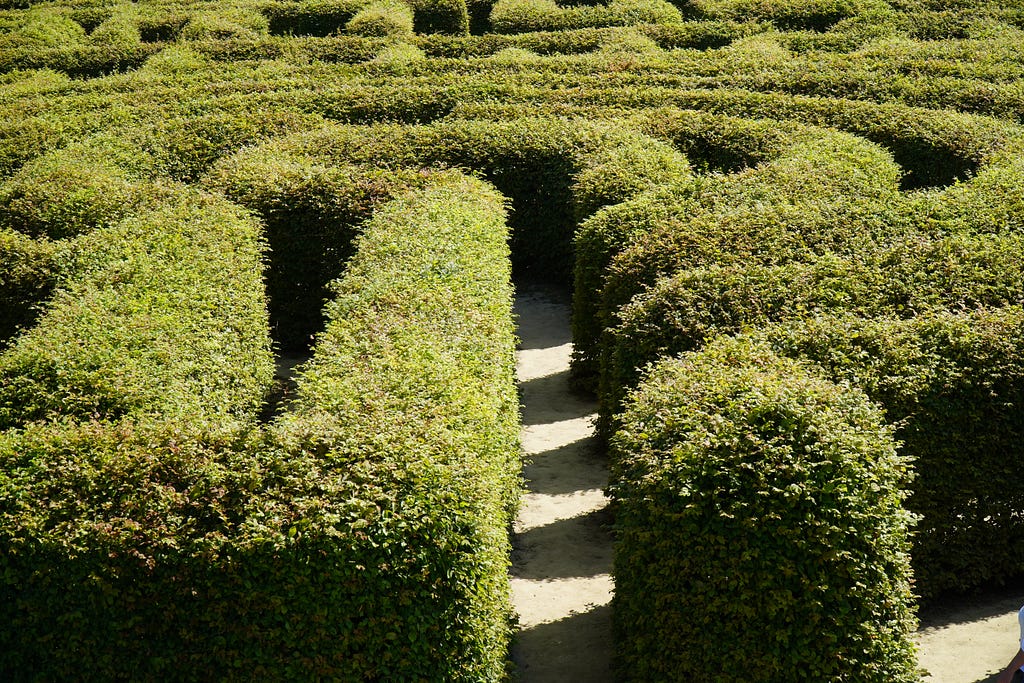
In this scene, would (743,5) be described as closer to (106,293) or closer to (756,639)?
(106,293)

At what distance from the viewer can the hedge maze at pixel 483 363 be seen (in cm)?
733

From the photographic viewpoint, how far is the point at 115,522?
24.5ft

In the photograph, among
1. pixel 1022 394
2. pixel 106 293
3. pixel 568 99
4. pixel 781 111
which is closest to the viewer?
pixel 1022 394

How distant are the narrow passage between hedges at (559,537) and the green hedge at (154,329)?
368 centimetres

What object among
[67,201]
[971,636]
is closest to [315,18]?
[67,201]

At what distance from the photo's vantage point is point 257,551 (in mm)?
7207

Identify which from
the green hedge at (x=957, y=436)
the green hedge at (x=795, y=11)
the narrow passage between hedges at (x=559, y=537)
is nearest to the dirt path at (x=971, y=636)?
the green hedge at (x=957, y=436)

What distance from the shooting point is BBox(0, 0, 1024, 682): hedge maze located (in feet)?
24.0

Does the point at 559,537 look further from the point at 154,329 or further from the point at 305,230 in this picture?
the point at 305,230

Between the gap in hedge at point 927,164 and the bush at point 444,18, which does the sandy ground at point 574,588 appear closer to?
the gap in hedge at point 927,164

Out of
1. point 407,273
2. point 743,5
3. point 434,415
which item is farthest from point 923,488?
point 743,5

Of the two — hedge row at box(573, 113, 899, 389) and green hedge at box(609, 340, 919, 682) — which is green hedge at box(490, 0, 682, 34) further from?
green hedge at box(609, 340, 919, 682)

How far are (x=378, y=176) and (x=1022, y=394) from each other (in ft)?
35.6

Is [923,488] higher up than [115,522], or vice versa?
[115,522]
